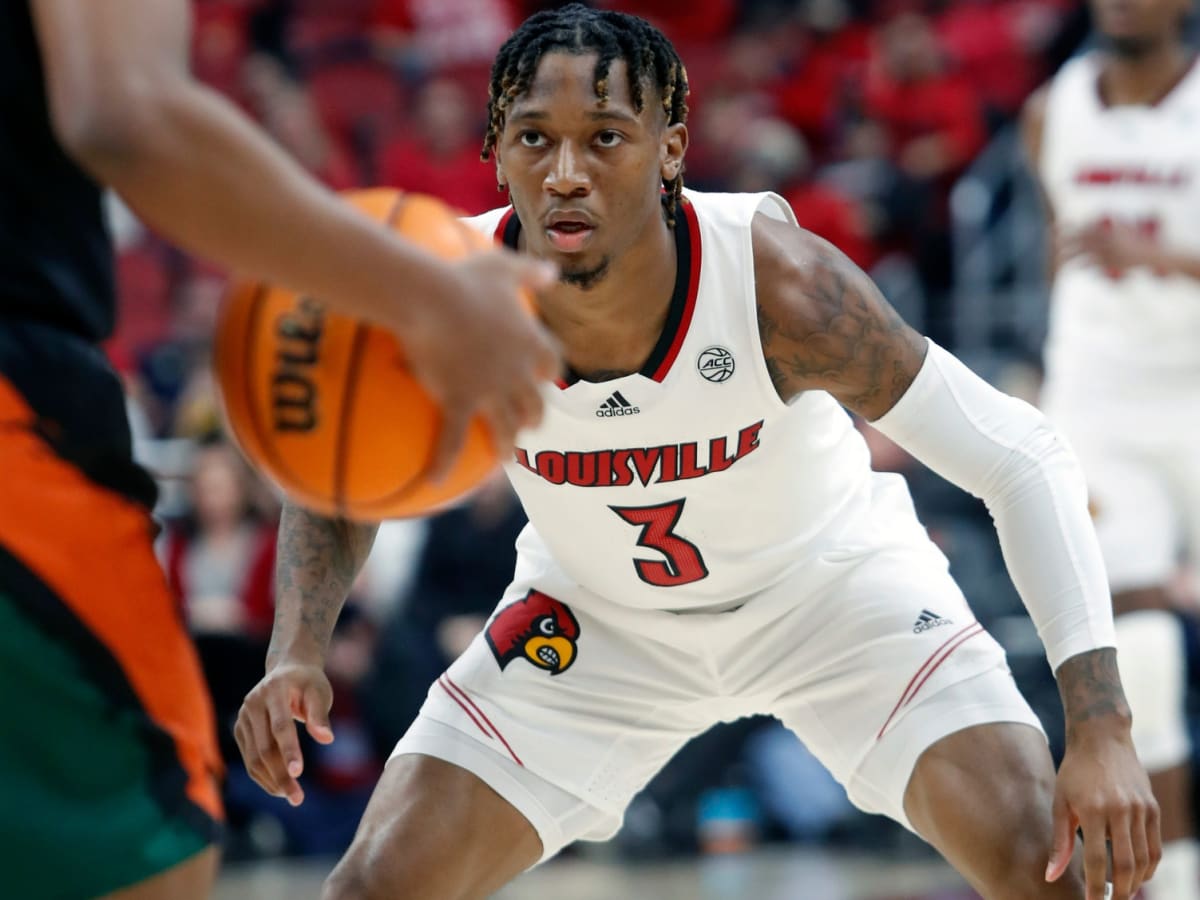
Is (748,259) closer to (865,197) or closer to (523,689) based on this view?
(523,689)

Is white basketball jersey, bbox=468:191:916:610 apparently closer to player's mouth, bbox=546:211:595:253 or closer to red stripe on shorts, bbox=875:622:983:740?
player's mouth, bbox=546:211:595:253

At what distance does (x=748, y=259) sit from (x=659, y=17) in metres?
9.08

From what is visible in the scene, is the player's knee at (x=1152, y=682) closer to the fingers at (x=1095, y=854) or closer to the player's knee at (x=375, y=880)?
the fingers at (x=1095, y=854)

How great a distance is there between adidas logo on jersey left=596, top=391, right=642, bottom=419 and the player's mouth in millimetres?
320

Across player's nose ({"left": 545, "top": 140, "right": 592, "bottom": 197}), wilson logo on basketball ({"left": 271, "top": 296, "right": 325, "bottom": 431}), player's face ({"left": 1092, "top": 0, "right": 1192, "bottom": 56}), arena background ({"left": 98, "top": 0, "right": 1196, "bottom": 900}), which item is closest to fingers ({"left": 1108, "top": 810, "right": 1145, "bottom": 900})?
player's nose ({"left": 545, "top": 140, "right": 592, "bottom": 197})

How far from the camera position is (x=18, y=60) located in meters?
1.93

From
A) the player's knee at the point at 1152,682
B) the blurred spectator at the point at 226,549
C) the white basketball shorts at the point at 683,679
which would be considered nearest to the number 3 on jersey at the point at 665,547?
the white basketball shorts at the point at 683,679

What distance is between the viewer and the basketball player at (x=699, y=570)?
318 centimetres

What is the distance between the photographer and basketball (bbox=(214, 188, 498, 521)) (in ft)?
6.90

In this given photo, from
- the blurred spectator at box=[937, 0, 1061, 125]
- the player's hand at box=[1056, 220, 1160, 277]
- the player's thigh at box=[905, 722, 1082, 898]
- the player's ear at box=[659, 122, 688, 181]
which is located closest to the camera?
the player's thigh at box=[905, 722, 1082, 898]

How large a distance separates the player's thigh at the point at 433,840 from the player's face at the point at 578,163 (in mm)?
1068

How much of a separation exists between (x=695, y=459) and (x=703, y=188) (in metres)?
5.99

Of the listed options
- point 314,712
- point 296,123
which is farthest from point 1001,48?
point 314,712

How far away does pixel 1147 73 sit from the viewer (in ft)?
19.0
